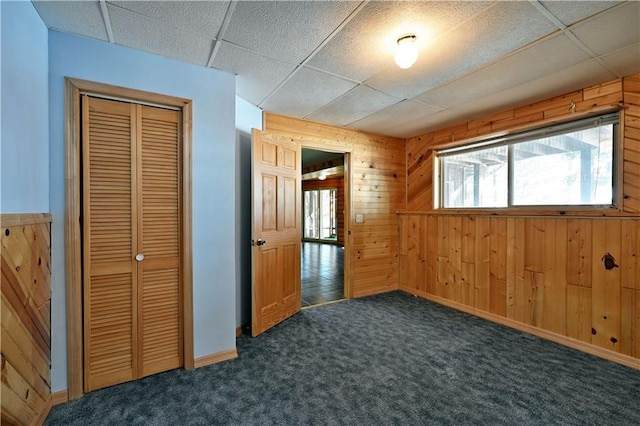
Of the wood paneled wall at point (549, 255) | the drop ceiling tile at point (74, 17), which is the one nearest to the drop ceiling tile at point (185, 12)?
the drop ceiling tile at point (74, 17)

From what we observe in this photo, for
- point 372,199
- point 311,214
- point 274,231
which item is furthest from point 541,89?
point 311,214

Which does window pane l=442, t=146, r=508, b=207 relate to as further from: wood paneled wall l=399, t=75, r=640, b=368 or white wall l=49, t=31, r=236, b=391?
white wall l=49, t=31, r=236, b=391

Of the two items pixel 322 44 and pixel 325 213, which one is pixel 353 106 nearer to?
pixel 322 44

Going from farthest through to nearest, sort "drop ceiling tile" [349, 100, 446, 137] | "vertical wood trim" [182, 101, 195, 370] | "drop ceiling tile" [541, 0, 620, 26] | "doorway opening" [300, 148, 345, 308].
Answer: "doorway opening" [300, 148, 345, 308]
"drop ceiling tile" [349, 100, 446, 137]
"vertical wood trim" [182, 101, 195, 370]
"drop ceiling tile" [541, 0, 620, 26]

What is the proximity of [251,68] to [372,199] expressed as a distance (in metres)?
2.52

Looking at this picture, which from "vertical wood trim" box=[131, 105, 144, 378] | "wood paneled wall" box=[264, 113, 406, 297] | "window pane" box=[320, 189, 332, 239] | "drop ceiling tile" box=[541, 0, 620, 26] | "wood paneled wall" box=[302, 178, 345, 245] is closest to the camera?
"drop ceiling tile" box=[541, 0, 620, 26]

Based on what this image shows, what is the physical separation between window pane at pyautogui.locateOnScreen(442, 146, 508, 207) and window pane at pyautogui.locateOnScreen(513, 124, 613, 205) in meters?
0.16

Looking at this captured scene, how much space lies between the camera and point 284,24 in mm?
1680

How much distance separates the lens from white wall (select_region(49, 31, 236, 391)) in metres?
1.77

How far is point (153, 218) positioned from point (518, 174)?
3.69 meters

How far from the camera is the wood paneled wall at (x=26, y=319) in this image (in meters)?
1.31

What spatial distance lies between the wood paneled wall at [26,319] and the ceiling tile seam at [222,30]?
1.52 meters

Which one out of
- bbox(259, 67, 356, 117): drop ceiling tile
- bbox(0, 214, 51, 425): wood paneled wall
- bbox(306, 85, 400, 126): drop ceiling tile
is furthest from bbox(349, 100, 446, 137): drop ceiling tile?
bbox(0, 214, 51, 425): wood paneled wall

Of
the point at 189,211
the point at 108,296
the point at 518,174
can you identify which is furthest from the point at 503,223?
the point at 108,296
